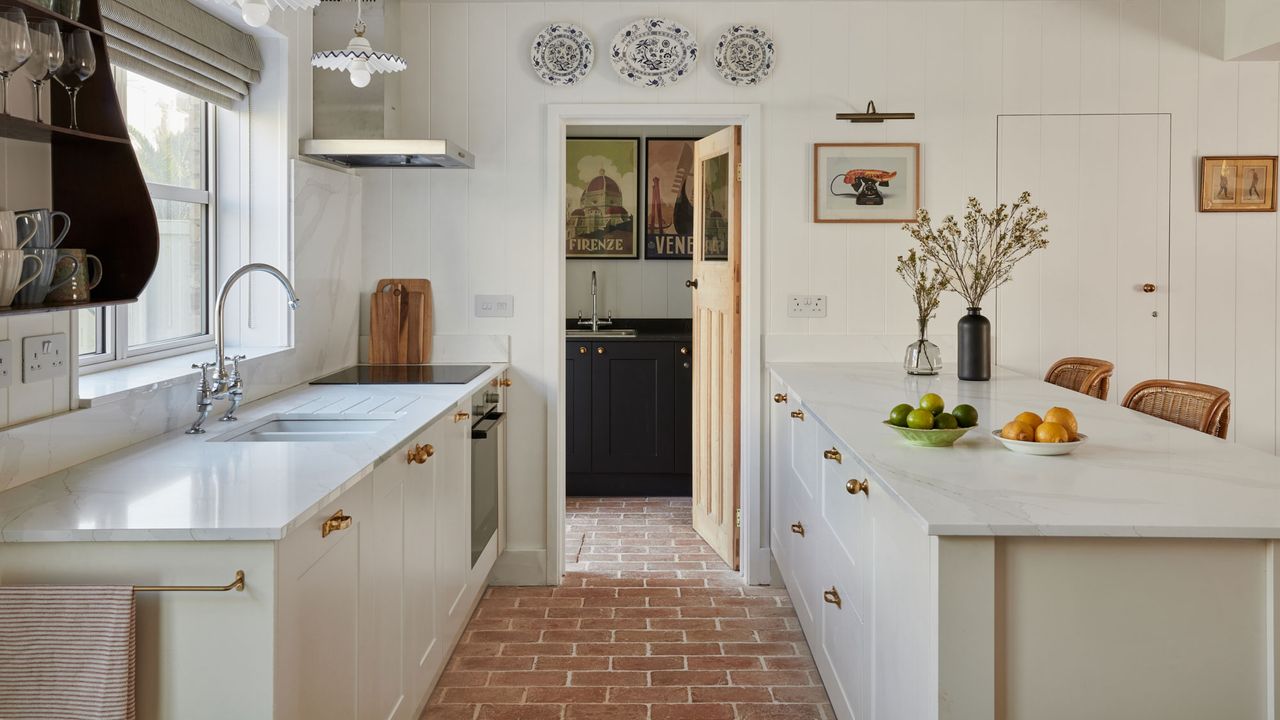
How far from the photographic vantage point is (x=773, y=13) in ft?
14.0

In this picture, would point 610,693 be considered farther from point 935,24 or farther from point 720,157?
point 935,24

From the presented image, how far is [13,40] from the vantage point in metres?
1.82

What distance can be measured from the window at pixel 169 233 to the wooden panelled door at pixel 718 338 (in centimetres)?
211

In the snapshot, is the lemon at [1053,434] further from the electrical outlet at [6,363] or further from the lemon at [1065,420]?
the electrical outlet at [6,363]

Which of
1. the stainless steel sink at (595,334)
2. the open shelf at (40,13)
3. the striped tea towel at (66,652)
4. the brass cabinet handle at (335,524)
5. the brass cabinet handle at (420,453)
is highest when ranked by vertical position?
the open shelf at (40,13)

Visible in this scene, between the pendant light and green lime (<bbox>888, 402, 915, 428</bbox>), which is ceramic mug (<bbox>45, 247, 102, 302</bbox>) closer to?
the pendant light

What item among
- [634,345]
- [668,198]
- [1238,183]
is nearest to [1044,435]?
[1238,183]

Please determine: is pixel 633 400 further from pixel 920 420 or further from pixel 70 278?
pixel 70 278

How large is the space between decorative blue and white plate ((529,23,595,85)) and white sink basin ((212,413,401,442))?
6.41 ft

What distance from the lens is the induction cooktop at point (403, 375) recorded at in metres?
3.65

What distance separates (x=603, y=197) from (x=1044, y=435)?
4.56 meters

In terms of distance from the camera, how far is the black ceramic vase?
12.1ft

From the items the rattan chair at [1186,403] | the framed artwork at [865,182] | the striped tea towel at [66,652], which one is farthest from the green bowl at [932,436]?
the framed artwork at [865,182]

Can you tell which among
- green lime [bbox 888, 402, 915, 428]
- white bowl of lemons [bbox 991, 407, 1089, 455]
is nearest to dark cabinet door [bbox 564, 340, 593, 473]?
green lime [bbox 888, 402, 915, 428]
